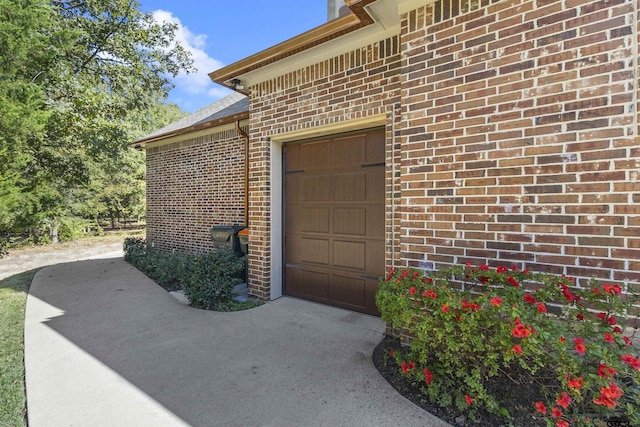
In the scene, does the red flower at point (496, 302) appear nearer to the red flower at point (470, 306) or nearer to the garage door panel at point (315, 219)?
the red flower at point (470, 306)

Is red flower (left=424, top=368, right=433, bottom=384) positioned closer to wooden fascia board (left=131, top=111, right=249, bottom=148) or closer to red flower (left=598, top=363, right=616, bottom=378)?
red flower (left=598, top=363, right=616, bottom=378)

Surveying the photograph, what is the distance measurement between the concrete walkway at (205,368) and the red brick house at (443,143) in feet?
2.90

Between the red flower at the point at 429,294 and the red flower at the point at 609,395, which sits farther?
the red flower at the point at 429,294

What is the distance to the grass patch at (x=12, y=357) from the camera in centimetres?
230

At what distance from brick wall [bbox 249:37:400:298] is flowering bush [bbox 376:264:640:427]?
1.92 m

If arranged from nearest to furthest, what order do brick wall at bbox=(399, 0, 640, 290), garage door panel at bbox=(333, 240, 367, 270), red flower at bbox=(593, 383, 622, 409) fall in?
red flower at bbox=(593, 383, 622, 409), brick wall at bbox=(399, 0, 640, 290), garage door panel at bbox=(333, 240, 367, 270)

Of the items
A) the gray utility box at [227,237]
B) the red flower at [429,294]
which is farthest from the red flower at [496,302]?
the gray utility box at [227,237]

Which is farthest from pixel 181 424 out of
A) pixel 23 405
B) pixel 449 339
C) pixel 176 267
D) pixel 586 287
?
pixel 176 267

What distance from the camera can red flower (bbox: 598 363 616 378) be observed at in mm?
1620


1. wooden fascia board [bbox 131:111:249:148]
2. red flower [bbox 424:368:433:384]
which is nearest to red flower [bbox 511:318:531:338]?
red flower [bbox 424:368:433:384]

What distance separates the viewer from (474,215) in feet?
8.70

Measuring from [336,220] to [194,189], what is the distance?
4.56 meters

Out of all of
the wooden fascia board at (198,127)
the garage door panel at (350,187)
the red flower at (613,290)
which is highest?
the wooden fascia board at (198,127)

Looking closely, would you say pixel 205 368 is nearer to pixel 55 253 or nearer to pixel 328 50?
pixel 328 50
